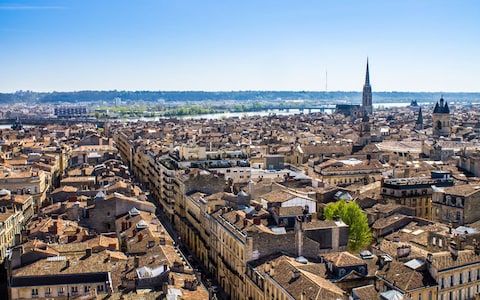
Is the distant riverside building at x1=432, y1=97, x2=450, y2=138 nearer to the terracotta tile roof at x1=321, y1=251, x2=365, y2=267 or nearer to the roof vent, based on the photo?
the roof vent

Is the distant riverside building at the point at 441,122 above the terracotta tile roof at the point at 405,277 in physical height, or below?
above

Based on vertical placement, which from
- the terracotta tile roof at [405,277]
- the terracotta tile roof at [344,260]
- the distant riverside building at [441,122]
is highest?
the distant riverside building at [441,122]

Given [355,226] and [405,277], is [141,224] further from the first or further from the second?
[405,277]

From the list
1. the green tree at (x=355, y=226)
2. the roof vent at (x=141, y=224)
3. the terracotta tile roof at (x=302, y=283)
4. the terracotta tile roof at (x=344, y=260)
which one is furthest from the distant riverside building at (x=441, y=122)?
the terracotta tile roof at (x=302, y=283)

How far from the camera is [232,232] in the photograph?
57.2 m

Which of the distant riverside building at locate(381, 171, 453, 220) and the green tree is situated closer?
the green tree

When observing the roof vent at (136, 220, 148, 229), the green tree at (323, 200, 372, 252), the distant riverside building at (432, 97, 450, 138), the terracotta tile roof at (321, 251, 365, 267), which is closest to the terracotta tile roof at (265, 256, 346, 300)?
the terracotta tile roof at (321, 251, 365, 267)

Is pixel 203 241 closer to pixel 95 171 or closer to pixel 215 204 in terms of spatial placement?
pixel 215 204

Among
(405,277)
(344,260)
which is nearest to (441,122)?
(344,260)

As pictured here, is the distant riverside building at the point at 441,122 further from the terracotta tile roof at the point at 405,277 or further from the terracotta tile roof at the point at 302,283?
the terracotta tile roof at the point at 302,283

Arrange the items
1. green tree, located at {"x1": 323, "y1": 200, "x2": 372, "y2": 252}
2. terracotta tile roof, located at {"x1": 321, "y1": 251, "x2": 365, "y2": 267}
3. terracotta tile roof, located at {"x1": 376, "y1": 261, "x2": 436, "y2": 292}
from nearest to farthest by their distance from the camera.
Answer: terracotta tile roof, located at {"x1": 376, "y1": 261, "x2": 436, "y2": 292} < terracotta tile roof, located at {"x1": 321, "y1": 251, "x2": 365, "y2": 267} < green tree, located at {"x1": 323, "y1": 200, "x2": 372, "y2": 252}

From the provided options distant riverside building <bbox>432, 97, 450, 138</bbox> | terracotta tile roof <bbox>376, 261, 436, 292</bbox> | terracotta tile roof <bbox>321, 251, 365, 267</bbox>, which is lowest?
terracotta tile roof <bbox>376, 261, 436, 292</bbox>

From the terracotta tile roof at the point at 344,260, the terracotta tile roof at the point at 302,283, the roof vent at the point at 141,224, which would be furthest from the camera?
the roof vent at the point at 141,224

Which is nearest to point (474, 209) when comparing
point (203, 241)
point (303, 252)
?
point (303, 252)
